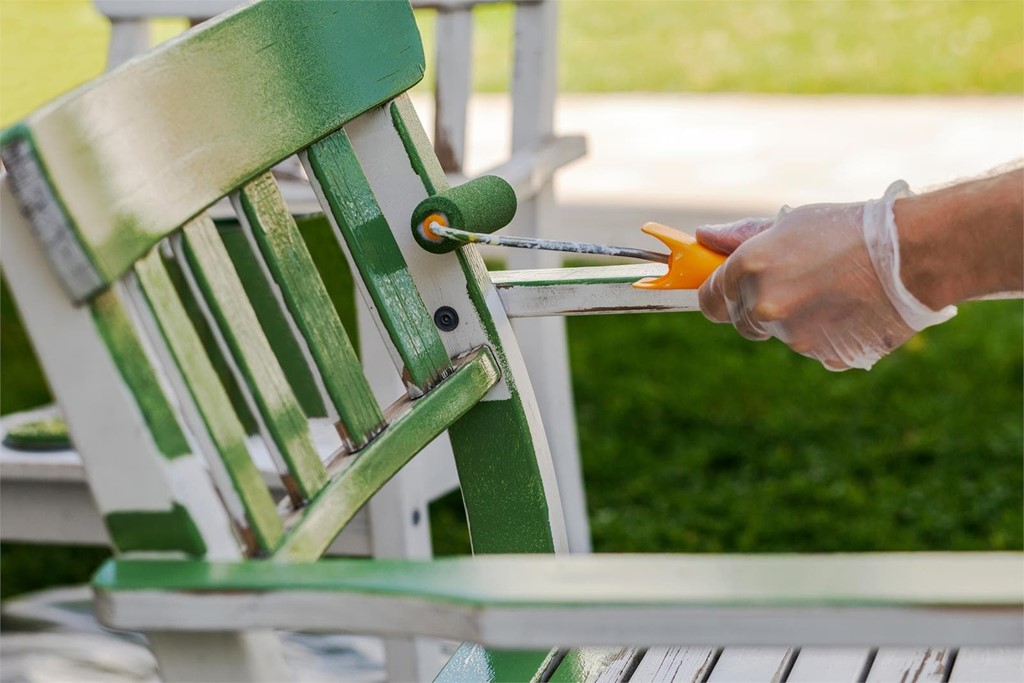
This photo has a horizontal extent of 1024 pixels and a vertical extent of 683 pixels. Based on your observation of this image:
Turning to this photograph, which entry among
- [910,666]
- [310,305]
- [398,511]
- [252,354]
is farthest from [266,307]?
[910,666]

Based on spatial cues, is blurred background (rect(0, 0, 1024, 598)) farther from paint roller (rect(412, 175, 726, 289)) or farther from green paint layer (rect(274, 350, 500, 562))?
green paint layer (rect(274, 350, 500, 562))

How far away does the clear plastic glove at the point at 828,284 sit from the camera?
1.10 m

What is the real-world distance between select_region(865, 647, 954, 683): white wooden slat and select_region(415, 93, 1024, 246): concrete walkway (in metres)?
2.89

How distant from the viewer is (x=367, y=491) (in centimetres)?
107

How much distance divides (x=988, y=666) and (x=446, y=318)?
560 millimetres

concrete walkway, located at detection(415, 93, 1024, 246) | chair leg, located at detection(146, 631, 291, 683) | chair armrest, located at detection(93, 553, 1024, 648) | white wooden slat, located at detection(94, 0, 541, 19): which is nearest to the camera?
chair armrest, located at detection(93, 553, 1024, 648)

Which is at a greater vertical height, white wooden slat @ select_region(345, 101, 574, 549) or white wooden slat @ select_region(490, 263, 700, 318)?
white wooden slat @ select_region(345, 101, 574, 549)

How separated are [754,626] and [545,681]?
1.57ft

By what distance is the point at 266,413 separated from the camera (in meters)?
0.97

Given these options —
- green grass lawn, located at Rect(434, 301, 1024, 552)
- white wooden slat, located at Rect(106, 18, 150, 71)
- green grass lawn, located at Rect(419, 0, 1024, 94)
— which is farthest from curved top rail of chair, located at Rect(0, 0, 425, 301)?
green grass lawn, located at Rect(419, 0, 1024, 94)

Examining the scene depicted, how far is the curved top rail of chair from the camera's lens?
80 centimetres

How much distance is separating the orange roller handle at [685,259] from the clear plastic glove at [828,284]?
0.22 feet

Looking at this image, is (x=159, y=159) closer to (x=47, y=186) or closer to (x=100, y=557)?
(x=47, y=186)

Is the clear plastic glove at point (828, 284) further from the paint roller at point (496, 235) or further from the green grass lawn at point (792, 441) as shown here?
the green grass lawn at point (792, 441)
